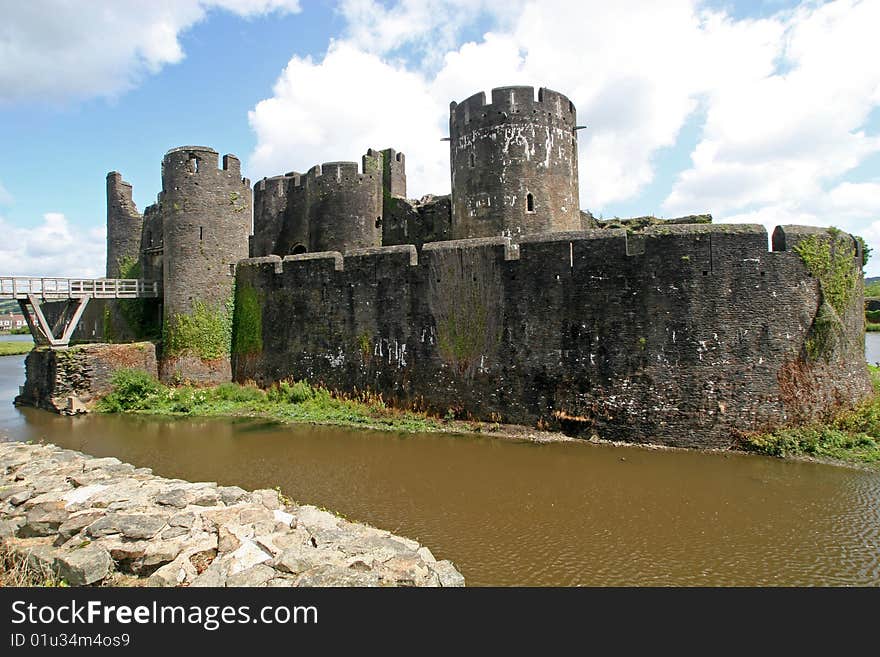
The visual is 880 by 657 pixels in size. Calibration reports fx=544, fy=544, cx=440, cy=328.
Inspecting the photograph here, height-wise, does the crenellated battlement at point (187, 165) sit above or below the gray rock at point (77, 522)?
above

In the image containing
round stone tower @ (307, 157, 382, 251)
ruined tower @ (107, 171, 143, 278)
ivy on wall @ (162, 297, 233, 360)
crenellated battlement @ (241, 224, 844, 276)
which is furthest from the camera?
ruined tower @ (107, 171, 143, 278)

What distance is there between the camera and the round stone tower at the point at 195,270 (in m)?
15.7

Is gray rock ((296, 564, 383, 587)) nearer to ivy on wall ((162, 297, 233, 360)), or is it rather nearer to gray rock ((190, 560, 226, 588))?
gray rock ((190, 560, 226, 588))

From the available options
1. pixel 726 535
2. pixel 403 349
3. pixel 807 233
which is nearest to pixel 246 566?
pixel 726 535

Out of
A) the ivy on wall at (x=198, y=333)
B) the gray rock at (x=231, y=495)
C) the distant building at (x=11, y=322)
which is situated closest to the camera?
the gray rock at (x=231, y=495)

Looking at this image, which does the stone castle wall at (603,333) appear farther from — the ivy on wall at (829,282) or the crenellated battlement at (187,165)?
the crenellated battlement at (187,165)

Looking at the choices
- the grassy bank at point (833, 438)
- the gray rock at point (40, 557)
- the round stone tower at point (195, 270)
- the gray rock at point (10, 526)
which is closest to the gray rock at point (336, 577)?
the gray rock at point (40, 557)

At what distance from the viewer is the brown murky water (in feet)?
18.5

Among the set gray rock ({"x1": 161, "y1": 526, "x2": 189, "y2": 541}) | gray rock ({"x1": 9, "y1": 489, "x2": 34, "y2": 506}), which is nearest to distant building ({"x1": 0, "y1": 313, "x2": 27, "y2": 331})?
gray rock ({"x1": 9, "y1": 489, "x2": 34, "y2": 506})

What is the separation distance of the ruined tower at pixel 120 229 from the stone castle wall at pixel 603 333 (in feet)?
44.3

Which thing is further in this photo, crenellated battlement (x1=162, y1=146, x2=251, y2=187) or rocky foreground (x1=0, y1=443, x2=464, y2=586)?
crenellated battlement (x1=162, y1=146, x2=251, y2=187)

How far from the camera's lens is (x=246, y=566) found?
4.81 meters

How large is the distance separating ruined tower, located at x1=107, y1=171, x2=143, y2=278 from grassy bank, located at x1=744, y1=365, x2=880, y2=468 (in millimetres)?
23160
